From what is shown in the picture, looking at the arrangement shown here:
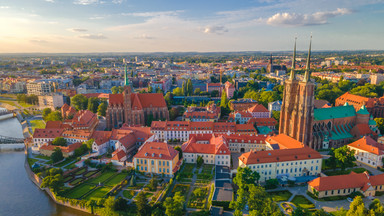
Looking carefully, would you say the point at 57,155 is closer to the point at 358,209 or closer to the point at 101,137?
the point at 101,137

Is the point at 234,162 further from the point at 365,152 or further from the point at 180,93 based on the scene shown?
A: the point at 180,93

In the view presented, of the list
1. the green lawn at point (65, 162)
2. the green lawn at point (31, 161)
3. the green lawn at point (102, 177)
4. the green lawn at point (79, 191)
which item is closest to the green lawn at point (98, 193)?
the green lawn at point (79, 191)

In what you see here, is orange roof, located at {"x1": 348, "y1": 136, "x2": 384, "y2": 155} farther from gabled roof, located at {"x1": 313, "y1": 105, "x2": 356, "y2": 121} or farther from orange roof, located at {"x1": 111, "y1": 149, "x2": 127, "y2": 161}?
orange roof, located at {"x1": 111, "y1": 149, "x2": 127, "y2": 161}

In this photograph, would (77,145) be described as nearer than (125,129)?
Yes

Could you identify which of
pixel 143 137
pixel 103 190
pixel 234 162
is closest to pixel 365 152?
pixel 234 162

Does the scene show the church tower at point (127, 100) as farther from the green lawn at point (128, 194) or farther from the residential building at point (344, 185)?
the residential building at point (344, 185)

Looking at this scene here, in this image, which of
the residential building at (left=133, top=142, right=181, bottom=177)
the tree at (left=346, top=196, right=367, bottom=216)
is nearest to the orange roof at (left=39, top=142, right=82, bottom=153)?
the residential building at (left=133, top=142, right=181, bottom=177)

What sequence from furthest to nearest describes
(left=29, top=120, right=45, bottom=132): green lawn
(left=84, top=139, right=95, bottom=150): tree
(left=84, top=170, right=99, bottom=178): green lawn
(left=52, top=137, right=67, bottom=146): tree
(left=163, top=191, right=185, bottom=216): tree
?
1. (left=29, top=120, right=45, bottom=132): green lawn
2. (left=52, top=137, right=67, bottom=146): tree
3. (left=84, top=139, right=95, bottom=150): tree
4. (left=84, top=170, right=99, bottom=178): green lawn
5. (left=163, top=191, right=185, bottom=216): tree
